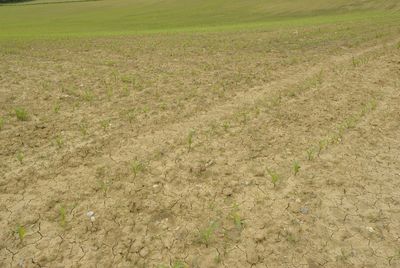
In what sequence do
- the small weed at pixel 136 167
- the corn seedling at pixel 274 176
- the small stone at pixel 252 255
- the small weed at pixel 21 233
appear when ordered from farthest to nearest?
Result: 1. the small weed at pixel 136 167
2. the corn seedling at pixel 274 176
3. the small weed at pixel 21 233
4. the small stone at pixel 252 255

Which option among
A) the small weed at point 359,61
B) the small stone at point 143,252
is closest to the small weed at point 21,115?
the small stone at point 143,252

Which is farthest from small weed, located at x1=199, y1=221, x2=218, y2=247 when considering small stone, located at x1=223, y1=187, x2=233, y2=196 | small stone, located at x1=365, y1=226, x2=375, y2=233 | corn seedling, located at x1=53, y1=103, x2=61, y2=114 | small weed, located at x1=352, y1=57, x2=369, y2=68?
small weed, located at x1=352, y1=57, x2=369, y2=68

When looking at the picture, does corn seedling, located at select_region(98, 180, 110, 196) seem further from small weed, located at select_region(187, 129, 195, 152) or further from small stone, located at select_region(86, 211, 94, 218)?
small weed, located at select_region(187, 129, 195, 152)

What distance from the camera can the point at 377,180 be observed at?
233 inches

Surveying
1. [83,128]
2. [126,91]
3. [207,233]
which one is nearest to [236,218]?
[207,233]

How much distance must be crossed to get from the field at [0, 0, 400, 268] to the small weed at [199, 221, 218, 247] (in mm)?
24

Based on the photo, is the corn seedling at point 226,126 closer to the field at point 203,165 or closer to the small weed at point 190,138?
the field at point 203,165

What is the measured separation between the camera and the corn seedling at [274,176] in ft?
19.2

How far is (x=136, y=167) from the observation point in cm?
633

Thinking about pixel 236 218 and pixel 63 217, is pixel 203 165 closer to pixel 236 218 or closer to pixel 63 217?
pixel 236 218

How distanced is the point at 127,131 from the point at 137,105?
168cm

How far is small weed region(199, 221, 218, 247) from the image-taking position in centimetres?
472

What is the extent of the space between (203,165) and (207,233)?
6.02 ft

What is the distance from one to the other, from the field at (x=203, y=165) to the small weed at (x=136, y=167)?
3 cm
